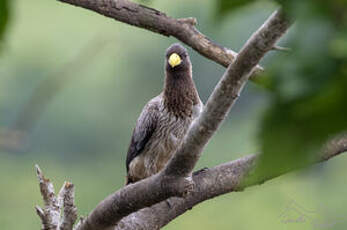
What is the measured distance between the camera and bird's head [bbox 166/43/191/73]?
4453 millimetres

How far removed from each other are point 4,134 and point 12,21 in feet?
1.55

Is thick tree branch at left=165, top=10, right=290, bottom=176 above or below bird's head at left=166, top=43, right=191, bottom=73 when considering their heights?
below

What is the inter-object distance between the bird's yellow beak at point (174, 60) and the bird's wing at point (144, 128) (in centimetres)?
29

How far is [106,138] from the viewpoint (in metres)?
26.9

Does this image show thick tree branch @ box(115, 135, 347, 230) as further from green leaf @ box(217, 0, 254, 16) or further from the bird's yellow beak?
green leaf @ box(217, 0, 254, 16)

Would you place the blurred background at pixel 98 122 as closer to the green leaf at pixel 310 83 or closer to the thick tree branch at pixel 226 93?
the thick tree branch at pixel 226 93

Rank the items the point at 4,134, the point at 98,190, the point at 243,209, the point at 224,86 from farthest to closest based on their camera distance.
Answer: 1. the point at 98,190
2. the point at 243,209
3. the point at 224,86
4. the point at 4,134

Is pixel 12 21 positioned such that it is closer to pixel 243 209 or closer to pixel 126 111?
pixel 243 209

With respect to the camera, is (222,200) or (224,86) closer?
(224,86)

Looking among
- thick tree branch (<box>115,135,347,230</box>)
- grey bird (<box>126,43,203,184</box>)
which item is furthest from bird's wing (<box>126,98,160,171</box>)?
thick tree branch (<box>115,135,347,230</box>)

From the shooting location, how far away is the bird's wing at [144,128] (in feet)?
14.7

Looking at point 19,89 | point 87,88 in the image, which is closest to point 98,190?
point 19,89

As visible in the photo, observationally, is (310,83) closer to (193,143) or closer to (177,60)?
(193,143)

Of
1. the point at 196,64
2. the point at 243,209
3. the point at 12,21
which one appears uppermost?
the point at 196,64
